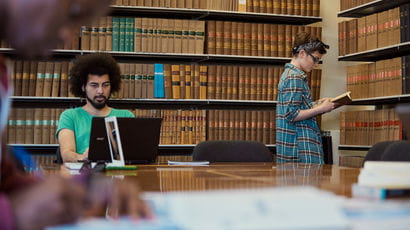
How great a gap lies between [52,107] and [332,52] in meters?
2.62

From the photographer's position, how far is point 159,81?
490 cm

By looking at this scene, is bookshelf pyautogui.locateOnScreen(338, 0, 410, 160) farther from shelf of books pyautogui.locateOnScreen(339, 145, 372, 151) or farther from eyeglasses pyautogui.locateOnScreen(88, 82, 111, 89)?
eyeglasses pyautogui.locateOnScreen(88, 82, 111, 89)

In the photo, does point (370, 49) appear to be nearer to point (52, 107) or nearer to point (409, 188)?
point (52, 107)

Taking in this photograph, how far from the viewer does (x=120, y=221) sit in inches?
29.3

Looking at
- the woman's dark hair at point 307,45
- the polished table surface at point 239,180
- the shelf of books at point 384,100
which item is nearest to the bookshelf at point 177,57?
the shelf of books at point 384,100

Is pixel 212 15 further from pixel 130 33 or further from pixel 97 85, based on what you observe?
pixel 97 85

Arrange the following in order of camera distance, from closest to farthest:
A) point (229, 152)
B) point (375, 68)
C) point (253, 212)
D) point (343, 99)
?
point (253, 212) → point (229, 152) → point (343, 99) → point (375, 68)

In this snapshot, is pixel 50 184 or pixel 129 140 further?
pixel 129 140

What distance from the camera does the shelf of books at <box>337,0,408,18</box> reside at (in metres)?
4.71

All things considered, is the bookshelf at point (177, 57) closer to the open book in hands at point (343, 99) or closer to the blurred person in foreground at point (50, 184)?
Answer: the open book in hands at point (343, 99)

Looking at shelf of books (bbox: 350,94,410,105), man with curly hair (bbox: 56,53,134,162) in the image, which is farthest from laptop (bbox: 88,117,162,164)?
shelf of books (bbox: 350,94,410,105)

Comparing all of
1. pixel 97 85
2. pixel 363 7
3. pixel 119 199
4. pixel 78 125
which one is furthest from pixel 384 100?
pixel 119 199

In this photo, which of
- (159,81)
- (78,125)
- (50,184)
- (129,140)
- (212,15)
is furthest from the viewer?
(212,15)

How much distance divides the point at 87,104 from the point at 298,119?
136 cm
